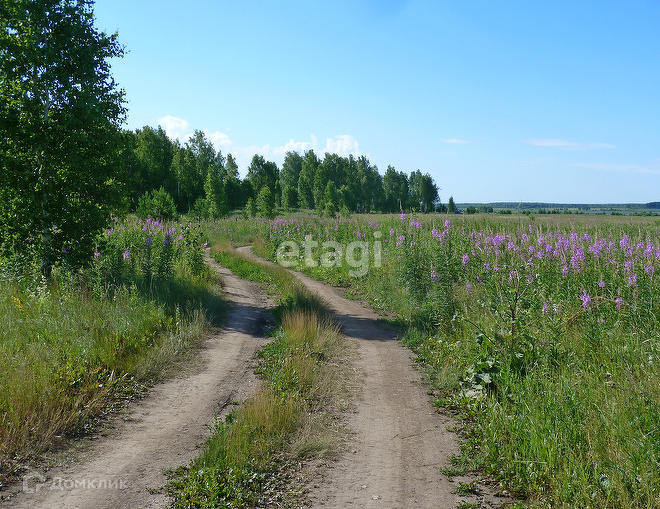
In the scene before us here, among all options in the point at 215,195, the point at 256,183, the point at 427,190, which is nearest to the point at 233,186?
the point at 256,183

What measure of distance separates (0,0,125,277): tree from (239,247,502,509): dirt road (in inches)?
255

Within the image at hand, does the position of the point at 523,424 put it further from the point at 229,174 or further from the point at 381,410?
the point at 229,174

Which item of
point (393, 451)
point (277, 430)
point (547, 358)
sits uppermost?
point (547, 358)

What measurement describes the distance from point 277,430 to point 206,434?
2.42ft

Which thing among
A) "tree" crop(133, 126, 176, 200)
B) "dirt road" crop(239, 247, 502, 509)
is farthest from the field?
"tree" crop(133, 126, 176, 200)

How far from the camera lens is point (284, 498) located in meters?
3.74

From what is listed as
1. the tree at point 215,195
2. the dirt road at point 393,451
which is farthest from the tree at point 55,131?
the tree at point 215,195

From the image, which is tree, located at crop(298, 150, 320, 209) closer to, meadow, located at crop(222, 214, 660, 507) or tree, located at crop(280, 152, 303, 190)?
tree, located at crop(280, 152, 303, 190)

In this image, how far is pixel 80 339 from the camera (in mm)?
6379

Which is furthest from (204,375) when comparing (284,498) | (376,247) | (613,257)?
(376,247)

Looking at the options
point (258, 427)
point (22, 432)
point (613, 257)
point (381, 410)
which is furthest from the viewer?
point (613, 257)

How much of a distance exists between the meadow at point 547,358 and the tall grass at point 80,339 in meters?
3.93

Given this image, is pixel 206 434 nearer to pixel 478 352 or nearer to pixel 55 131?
pixel 478 352

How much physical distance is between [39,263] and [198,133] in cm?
6071
